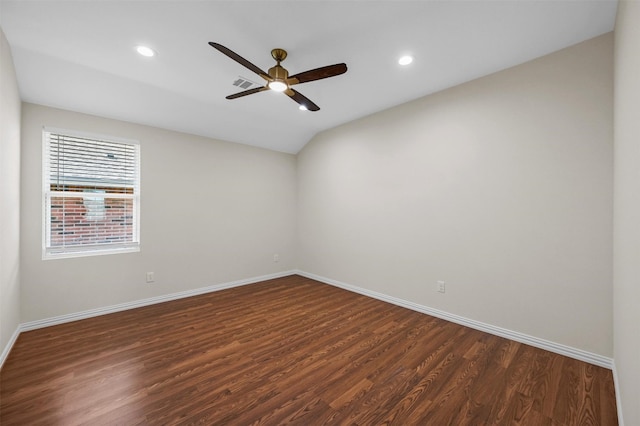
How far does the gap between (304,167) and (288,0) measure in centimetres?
333

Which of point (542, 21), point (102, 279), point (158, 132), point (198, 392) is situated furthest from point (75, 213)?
point (542, 21)

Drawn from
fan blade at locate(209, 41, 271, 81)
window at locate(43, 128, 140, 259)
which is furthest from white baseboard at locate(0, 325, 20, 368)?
fan blade at locate(209, 41, 271, 81)

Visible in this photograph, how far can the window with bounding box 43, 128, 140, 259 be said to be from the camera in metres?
2.94

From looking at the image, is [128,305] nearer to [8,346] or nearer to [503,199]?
[8,346]

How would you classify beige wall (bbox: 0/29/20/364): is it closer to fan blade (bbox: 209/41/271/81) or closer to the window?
the window

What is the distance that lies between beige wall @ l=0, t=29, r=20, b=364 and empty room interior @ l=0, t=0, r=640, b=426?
4 centimetres

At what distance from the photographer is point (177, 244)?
3777mm

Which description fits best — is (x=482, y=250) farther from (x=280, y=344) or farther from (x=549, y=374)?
(x=280, y=344)

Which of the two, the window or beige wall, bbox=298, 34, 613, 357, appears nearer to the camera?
beige wall, bbox=298, 34, 613, 357

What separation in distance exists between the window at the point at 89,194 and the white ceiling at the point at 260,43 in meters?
0.43

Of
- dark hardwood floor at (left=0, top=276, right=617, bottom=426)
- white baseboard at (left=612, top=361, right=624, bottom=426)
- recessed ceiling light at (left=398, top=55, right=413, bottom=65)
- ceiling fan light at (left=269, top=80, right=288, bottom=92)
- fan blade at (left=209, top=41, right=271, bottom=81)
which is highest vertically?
recessed ceiling light at (left=398, top=55, right=413, bottom=65)

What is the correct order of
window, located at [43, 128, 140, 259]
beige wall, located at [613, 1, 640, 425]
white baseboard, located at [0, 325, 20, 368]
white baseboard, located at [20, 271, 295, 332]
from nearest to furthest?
beige wall, located at [613, 1, 640, 425] < white baseboard, located at [0, 325, 20, 368] < white baseboard, located at [20, 271, 295, 332] < window, located at [43, 128, 140, 259]

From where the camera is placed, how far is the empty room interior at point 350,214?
1.79m

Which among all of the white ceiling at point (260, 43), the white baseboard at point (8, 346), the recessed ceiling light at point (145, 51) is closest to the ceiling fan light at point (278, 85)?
the white ceiling at point (260, 43)
